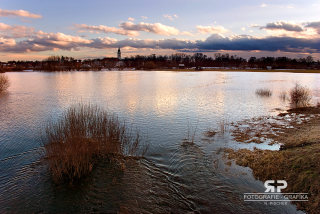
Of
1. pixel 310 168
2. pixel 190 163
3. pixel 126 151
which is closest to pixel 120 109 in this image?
pixel 126 151

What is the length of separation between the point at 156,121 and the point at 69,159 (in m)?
8.50

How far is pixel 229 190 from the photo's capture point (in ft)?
21.9

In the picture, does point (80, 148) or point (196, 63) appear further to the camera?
point (196, 63)

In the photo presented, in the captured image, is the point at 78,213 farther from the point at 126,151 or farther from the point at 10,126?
the point at 10,126

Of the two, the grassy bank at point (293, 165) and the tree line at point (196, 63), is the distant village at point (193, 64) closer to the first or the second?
the tree line at point (196, 63)
